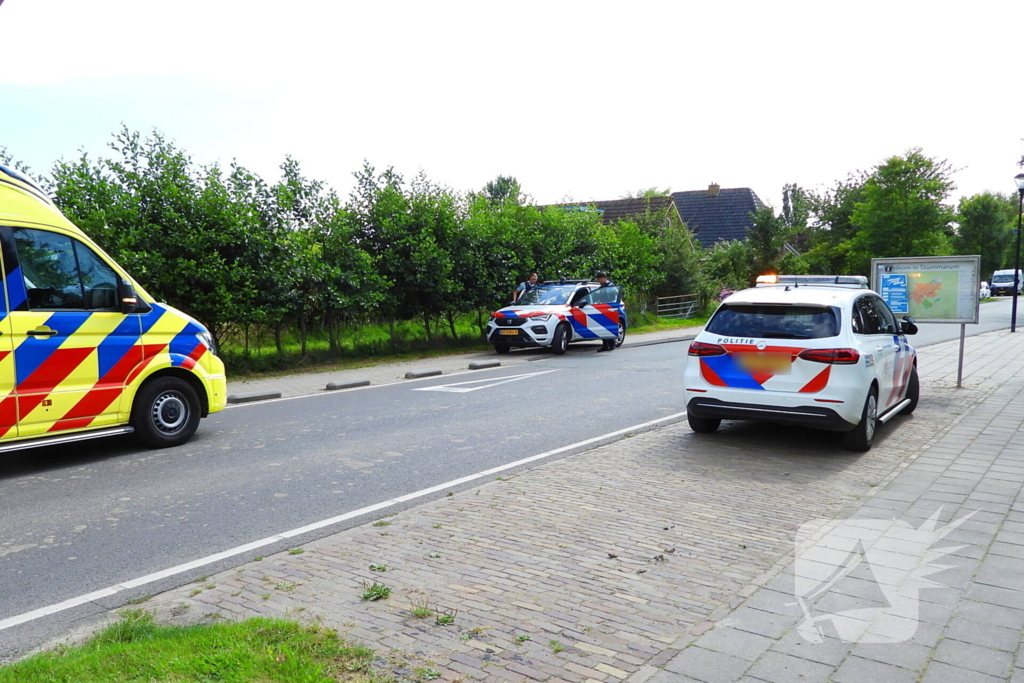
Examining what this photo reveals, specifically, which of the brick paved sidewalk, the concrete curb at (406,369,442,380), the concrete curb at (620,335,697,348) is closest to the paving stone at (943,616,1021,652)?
the brick paved sidewalk

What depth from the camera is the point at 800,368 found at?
782 centimetres

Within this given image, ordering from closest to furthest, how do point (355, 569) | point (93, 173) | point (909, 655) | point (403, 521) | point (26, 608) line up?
point (909, 655), point (26, 608), point (355, 569), point (403, 521), point (93, 173)

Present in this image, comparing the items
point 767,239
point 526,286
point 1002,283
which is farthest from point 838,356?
point 1002,283

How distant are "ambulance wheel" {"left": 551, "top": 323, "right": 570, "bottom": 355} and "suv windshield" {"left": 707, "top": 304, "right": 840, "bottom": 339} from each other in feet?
36.1

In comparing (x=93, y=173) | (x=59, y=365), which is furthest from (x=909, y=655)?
(x=93, y=173)

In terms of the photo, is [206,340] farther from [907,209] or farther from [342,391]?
[907,209]

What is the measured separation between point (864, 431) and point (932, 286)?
16.2ft

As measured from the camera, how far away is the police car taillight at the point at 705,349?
8273mm

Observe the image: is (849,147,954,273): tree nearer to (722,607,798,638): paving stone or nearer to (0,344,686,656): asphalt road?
(0,344,686,656): asphalt road

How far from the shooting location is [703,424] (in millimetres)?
9031

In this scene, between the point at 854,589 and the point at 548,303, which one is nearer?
the point at 854,589

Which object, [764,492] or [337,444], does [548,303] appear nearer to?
[337,444]

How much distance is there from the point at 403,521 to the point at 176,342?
424 cm

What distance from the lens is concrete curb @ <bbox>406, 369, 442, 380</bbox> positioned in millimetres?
15398
